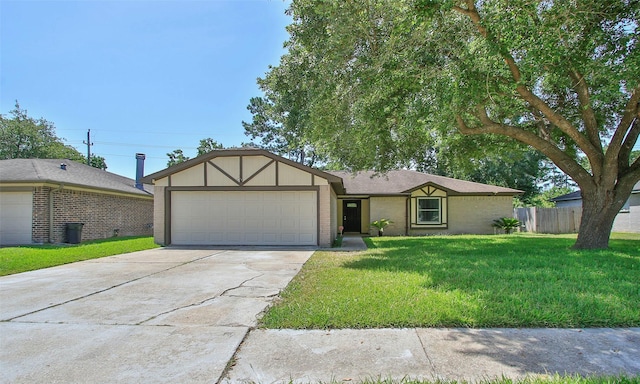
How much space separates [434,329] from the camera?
379 centimetres

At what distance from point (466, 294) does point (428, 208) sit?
14307 mm

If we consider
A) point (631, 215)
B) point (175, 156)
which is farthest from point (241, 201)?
point (175, 156)

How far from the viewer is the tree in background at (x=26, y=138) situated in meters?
31.4

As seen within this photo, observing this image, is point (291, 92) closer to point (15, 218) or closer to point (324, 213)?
point (324, 213)

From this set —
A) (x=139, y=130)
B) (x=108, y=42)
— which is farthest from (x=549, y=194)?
(x=139, y=130)

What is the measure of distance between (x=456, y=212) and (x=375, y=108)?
1240 cm

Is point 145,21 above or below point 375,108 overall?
above

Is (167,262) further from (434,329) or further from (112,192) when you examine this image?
(112,192)

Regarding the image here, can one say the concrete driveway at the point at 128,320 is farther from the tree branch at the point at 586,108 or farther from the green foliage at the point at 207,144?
the green foliage at the point at 207,144

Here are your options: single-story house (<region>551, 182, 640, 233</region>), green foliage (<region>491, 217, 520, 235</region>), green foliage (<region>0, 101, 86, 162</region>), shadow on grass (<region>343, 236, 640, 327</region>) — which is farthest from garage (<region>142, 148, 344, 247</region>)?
green foliage (<region>0, 101, 86, 162</region>)

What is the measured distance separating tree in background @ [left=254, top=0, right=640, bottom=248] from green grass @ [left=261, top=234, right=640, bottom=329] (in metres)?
3.25

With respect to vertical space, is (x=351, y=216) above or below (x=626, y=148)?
below

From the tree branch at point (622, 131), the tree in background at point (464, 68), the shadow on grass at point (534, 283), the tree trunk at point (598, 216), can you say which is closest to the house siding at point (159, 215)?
the tree in background at point (464, 68)

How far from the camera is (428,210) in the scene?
61.5ft
